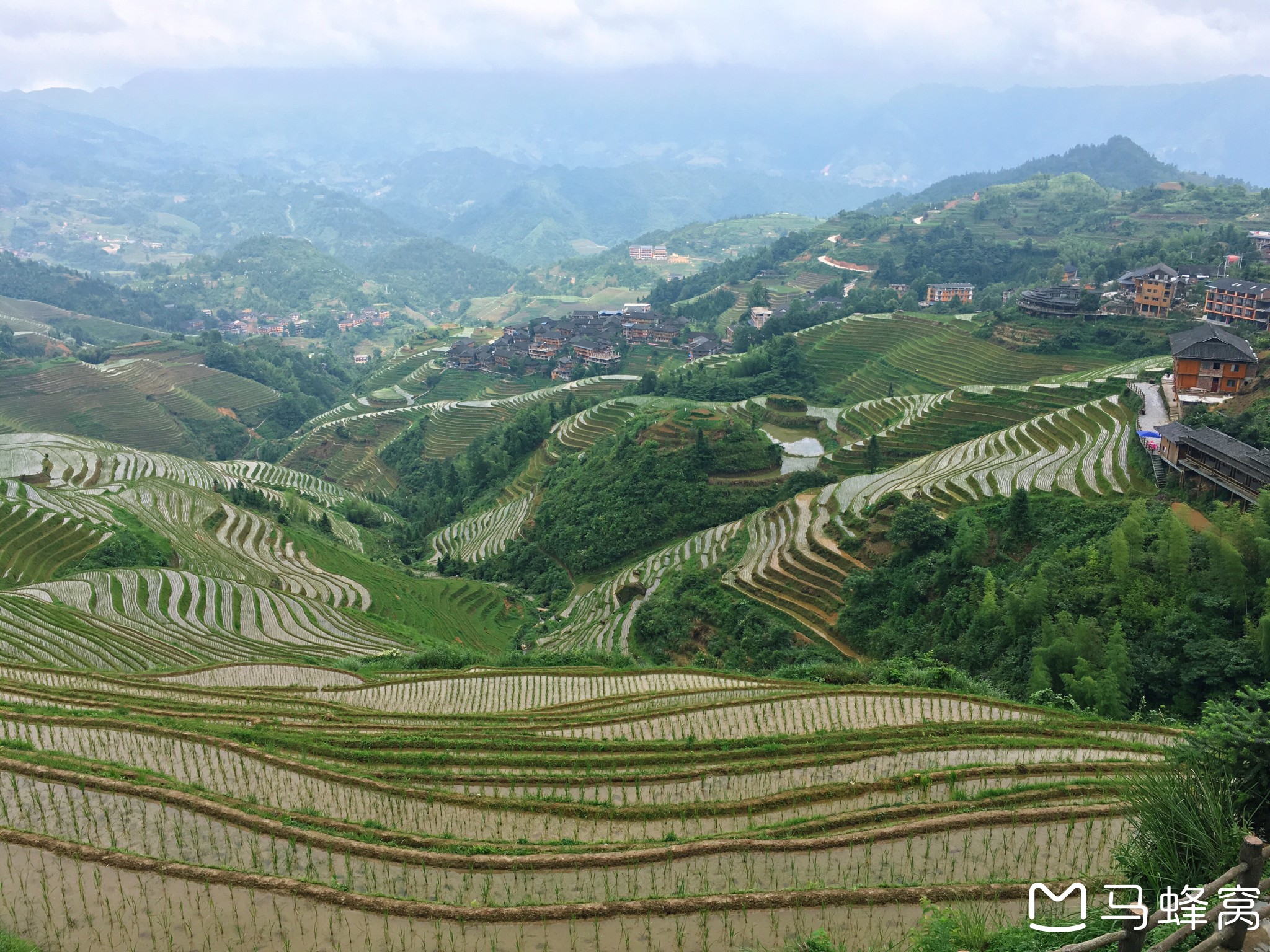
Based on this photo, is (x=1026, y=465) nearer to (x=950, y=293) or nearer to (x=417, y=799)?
(x=417, y=799)

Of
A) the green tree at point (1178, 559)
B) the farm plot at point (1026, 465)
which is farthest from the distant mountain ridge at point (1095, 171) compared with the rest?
the green tree at point (1178, 559)

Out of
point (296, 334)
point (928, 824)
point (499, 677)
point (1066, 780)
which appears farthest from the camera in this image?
point (296, 334)

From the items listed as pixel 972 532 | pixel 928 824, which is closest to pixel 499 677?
pixel 928 824

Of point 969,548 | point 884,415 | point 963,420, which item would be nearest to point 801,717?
point 969,548

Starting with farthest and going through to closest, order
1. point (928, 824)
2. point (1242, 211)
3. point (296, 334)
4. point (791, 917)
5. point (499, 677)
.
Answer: point (296, 334)
point (1242, 211)
point (499, 677)
point (928, 824)
point (791, 917)

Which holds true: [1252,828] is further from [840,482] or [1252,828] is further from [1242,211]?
[1242,211]

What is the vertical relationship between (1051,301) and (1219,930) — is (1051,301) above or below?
above

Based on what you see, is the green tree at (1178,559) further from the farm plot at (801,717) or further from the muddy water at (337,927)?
the muddy water at (337,927)
